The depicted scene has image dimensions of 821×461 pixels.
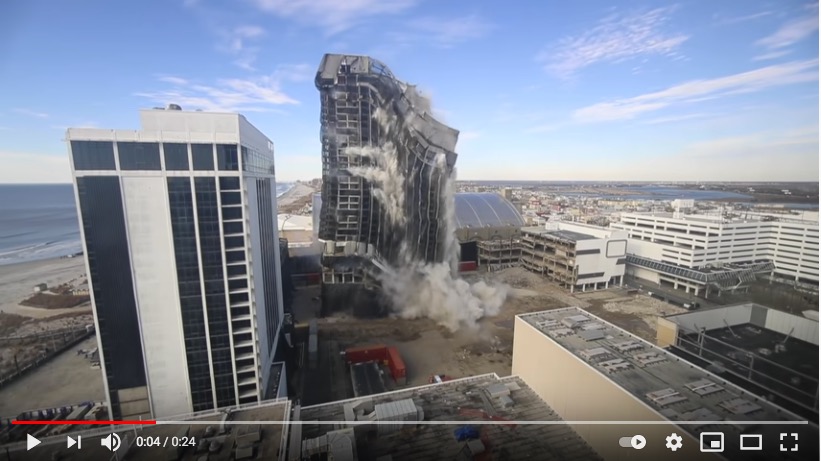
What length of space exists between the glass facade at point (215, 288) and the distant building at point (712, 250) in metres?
25.4

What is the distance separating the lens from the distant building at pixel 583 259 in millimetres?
31062

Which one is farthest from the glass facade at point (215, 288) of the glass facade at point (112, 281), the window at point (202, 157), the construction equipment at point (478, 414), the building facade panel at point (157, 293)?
the construction equipment at point (478, 414)

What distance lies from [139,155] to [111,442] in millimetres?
7620

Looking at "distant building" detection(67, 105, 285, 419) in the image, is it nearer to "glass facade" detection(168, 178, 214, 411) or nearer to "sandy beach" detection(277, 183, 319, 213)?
"glass facade" detection(168, 178, 214, 411)

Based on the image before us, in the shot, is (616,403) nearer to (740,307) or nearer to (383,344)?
(740,307)

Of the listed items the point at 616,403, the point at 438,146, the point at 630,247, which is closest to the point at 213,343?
the point at 616,403

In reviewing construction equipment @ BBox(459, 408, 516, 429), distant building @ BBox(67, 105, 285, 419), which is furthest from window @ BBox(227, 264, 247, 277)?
construction equipment @ BBox(459, 408, 516, 429)

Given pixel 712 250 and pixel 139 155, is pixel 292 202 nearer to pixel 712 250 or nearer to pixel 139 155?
pixel 712 250

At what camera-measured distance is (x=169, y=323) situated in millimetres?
11555

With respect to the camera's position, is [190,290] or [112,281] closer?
[112,281]

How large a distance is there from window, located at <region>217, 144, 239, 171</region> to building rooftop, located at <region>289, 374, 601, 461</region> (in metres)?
7.90

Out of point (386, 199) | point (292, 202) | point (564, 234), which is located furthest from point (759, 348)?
point (292, 202)

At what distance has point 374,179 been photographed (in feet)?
77.5

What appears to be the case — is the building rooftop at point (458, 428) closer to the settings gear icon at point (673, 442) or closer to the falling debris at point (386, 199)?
the settings gear icon at point (673, 442)
